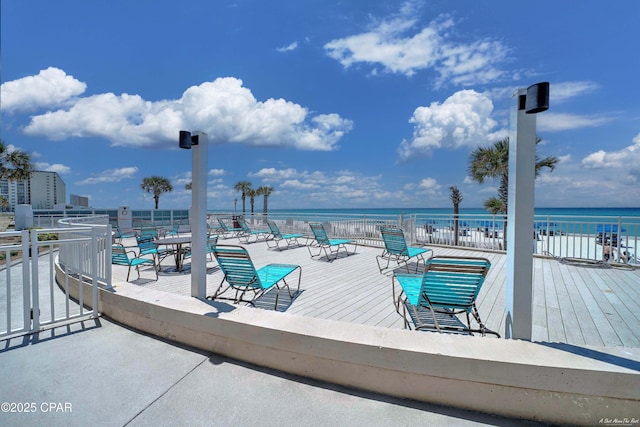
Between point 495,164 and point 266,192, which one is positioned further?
point 266,192

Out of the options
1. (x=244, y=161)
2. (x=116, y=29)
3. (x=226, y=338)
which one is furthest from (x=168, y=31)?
(x=244, y=161)

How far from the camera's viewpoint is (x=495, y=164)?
13.7m

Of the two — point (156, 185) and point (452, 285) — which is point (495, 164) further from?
point (156, 185)

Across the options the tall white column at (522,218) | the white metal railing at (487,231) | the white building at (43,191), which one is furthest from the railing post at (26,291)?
the white building at (43,191)

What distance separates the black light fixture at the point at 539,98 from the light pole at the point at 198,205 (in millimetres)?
2441

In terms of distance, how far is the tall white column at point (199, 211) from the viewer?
8.31 ft

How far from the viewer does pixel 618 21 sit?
273 inches

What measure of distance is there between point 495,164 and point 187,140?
49.4ft

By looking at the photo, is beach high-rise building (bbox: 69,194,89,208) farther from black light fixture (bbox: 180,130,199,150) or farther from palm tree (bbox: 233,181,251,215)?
black light fixture (bbox: 180,130,199,150)

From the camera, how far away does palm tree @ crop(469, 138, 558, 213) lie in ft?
43.5

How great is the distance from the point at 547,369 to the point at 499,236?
26.1ft

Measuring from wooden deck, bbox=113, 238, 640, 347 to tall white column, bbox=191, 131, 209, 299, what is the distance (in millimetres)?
1128

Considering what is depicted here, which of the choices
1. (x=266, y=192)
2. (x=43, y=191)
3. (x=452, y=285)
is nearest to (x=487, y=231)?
(x=452, y=285)

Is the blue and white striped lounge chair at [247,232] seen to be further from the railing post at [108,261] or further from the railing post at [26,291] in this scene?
the railing post at [26,291]
